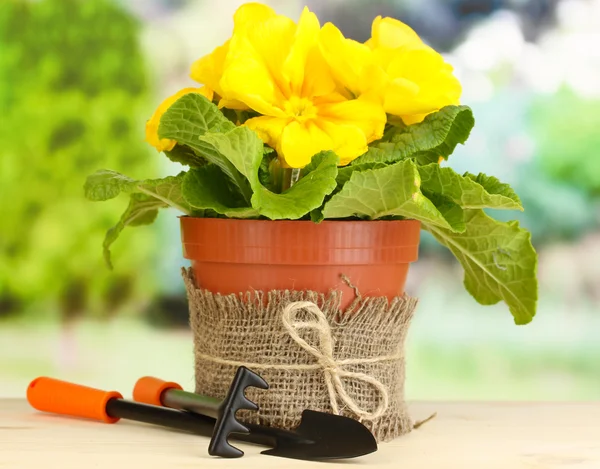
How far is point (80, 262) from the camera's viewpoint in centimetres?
150

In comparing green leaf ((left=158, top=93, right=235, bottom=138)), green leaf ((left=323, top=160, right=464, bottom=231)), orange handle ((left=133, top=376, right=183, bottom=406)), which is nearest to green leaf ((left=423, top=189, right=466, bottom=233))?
green leaf ((left=323, top=160, right=464, bottom=231))

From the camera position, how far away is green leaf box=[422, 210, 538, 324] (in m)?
0.96

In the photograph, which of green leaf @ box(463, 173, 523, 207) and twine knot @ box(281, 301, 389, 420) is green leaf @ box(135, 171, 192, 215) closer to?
twine knot @ box(281, 301, 389, 420)

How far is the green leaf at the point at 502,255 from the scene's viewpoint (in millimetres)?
958

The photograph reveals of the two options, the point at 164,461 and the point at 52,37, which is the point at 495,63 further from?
the point at 164,461

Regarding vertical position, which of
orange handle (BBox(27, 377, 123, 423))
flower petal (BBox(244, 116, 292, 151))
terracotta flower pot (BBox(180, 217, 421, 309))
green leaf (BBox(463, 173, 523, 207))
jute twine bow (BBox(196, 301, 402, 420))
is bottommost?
orange handle (BBox(27, 377, 123, 423))

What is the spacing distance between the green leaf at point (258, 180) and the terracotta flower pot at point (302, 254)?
49mm

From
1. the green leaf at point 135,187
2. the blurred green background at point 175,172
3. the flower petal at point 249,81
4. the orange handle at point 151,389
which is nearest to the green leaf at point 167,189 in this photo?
the green leaf at point 135,187

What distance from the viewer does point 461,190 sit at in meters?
0.87

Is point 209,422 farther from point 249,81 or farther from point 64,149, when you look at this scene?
point 64,149

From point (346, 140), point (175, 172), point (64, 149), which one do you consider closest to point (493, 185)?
point (346, 140)

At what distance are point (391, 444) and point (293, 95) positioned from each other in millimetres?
361

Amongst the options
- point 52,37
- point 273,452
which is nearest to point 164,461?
point 273,452

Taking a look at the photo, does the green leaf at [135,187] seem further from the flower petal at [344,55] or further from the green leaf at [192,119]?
the flower petal at [344,55]
